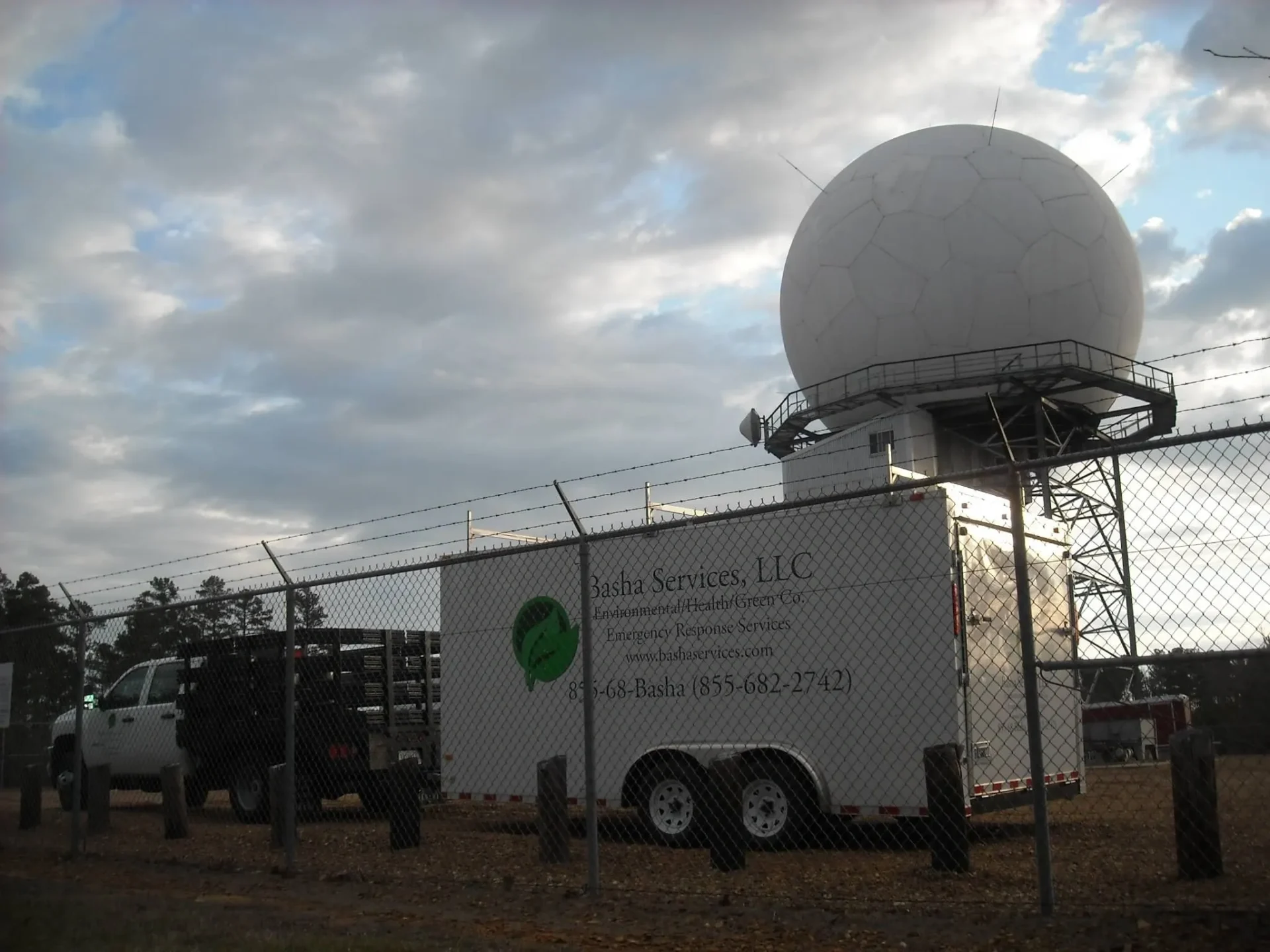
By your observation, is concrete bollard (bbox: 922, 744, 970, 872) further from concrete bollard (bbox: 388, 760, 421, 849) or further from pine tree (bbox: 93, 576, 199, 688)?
pine tree (bbox: 93, 576, 199, 688)

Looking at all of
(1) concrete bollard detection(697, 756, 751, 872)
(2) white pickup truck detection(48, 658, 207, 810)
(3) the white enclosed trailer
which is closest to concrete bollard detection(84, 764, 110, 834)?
(2) white pickup truck detection(48, 658, 207, 810)

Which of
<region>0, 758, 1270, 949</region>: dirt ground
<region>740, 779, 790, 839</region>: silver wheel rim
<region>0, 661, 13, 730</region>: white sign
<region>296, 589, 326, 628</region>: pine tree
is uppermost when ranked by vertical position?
<region>296, 589, 326, 628</region>: pine tree

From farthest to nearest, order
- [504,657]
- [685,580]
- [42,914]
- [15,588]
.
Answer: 1. [15,588]
2. [504,657]
3. [685,580]
4. [42,914]

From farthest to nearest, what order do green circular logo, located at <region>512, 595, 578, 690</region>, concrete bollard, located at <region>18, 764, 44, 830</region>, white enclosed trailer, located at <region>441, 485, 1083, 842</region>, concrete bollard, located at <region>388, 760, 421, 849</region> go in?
concrete bollard, located at <region>18, 764, 44, 830</region> → green circular logo, located at <region>512, 595, 578, 690</region> → concrete bollard, located at <region>388, 760, 421, 849</region> → white enclosed trailer, located at <region>441, 485, 1083, 842</region>

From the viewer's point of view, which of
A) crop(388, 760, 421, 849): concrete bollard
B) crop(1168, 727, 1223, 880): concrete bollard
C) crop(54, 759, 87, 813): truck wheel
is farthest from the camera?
crop(54, 759, 87, 813): truck wheel

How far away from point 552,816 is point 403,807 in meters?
1.83

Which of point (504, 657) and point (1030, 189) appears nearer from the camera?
point (504, 657)

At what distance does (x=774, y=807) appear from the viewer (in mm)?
9547

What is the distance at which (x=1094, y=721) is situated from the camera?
2125 centimetres

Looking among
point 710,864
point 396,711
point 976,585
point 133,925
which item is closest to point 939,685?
point 976,585

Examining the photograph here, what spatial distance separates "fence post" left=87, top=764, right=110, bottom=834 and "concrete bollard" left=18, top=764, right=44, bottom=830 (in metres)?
1.03

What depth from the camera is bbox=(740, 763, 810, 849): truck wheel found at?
932 cm

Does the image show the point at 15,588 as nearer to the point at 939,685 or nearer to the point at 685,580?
the point at 685,580

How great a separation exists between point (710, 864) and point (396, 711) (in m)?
6.50
